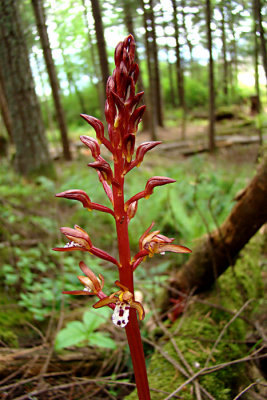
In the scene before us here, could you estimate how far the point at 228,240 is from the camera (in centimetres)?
249

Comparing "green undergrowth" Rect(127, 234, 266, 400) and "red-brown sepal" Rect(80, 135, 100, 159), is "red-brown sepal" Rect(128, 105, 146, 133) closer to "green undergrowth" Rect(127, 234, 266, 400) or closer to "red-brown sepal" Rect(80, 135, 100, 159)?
"red-brown sepal" Rect(80, 135, 100, 159)

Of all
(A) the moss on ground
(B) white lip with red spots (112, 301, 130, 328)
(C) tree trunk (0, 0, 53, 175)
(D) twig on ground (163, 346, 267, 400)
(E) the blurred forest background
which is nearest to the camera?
(B) white lip with red spots (112, 301, 130, 328)

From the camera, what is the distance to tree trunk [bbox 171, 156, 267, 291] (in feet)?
7.32

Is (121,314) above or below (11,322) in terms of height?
above

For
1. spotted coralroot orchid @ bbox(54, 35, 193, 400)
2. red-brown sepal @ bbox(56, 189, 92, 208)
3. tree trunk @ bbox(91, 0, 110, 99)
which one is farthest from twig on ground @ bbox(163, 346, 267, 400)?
tree trunk @ bbox(91, 0, 110, 99)

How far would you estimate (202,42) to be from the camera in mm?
3734

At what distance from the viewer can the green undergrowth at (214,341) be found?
1.95 metres

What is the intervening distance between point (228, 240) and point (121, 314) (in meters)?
1.48

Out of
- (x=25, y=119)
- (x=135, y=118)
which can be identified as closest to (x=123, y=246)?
(x=135, y=118)

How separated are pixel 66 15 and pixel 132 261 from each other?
2.06m

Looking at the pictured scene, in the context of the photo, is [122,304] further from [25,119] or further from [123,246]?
[25,119]

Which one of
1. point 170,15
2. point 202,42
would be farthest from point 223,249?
point 202,42

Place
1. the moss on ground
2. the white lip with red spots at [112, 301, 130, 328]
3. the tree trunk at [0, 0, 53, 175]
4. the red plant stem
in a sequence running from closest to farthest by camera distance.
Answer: the white lip with red spots at [112, 301, 130, 328] < the red plant stem < the moss on ground < the tree trunk at [0, 0, 53, 175]

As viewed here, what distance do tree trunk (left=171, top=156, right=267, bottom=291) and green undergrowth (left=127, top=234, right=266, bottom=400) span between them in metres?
0.15
